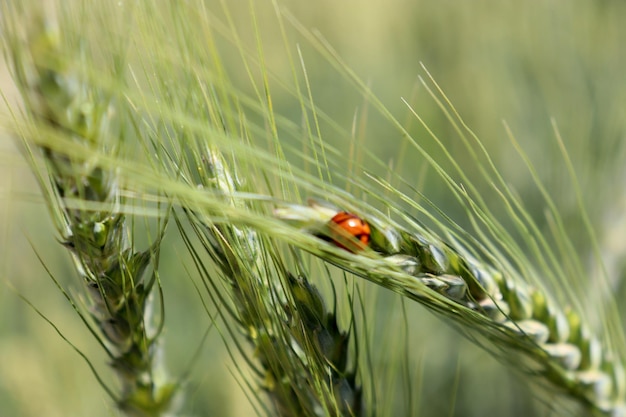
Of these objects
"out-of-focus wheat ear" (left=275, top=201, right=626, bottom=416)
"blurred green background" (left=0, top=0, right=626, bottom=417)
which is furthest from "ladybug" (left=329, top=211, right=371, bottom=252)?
"blurred green background" (left=0, top=0, right=626, bottom=417)

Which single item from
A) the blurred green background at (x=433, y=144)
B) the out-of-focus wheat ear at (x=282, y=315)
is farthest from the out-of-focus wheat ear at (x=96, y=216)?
the blurred green background at (x=433, y=144)

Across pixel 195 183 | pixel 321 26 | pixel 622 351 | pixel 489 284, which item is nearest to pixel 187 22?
pixel 195 183

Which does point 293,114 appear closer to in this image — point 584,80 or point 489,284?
point 584,80

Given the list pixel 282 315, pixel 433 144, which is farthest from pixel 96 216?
pixel 433 144

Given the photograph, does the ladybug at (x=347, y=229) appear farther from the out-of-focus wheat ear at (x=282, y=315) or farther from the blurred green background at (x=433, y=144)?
the blurred green background at (x=433, y=144)

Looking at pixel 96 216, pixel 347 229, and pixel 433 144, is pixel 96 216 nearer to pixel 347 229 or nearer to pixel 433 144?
pixel 347 229

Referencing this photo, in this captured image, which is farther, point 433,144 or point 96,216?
point 433,144

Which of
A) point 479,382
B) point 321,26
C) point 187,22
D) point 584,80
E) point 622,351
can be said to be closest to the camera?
point 187,22
